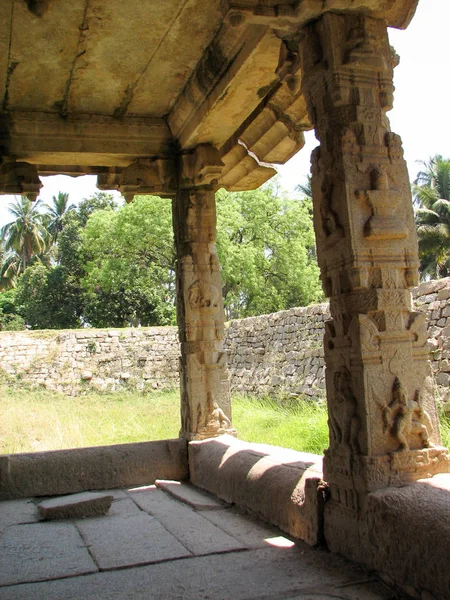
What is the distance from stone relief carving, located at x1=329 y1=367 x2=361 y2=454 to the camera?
3186mm

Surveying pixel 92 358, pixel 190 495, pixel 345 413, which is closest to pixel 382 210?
pixel 345 413

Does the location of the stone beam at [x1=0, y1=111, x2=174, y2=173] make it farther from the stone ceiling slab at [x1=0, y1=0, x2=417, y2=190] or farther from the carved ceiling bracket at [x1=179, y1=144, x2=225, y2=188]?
the carved ceiling bracket at [x1=179, y1=144, x2=225, y2=188]

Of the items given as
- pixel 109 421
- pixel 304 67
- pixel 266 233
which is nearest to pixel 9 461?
pixel 304 67

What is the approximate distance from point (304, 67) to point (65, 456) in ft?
13.9

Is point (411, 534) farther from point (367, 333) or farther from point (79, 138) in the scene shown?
point (79, 138)

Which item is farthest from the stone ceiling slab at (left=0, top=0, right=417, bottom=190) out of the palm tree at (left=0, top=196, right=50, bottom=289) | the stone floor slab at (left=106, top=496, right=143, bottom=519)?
the palm tree at (left=0, top=196, right=50, bottom=289)

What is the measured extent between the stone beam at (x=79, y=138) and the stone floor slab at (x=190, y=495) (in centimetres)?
324

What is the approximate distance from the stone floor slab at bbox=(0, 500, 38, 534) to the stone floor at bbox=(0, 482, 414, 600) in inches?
0.6

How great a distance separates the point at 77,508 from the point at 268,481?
1648mm

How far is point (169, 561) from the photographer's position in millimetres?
3611

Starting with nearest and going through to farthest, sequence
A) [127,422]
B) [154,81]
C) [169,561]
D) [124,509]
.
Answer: [169,561]
[124,509]
[154,81]
[127,422]

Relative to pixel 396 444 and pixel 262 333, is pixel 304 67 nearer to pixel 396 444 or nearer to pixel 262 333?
pixel 396 444

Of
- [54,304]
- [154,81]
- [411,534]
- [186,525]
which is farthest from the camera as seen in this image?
[54,304]

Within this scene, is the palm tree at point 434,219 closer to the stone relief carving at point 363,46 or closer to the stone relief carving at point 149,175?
the stone relief carving at point 149,175
